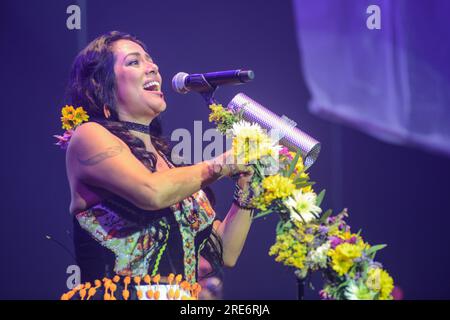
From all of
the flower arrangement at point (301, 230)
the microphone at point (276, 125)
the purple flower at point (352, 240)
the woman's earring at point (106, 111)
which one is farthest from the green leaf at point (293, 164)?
the woman's earring at point (106, 111)

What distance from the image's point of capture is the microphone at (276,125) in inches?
67.7

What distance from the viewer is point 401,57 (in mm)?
2854

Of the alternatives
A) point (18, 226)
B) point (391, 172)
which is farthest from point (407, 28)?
point (18, 226)

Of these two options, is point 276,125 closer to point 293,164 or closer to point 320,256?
point 293,164

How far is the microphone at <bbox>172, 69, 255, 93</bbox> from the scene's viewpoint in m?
1.61

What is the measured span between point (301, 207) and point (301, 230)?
58mm

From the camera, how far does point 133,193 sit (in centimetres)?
165

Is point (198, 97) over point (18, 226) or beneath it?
over

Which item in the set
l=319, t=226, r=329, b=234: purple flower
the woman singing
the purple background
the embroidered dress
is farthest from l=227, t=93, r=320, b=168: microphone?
the purple background

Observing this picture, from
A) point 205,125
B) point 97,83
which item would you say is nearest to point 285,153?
point 97,83

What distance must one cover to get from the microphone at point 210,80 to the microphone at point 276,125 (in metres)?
0.09

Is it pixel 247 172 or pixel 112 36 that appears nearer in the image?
pixel 247 172
